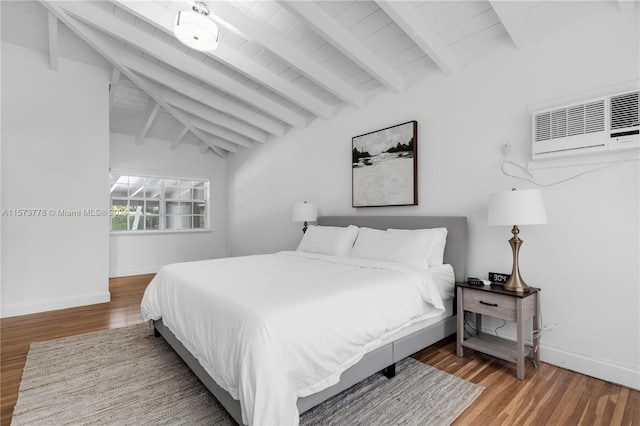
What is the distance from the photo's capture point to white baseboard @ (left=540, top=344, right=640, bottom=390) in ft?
6.60

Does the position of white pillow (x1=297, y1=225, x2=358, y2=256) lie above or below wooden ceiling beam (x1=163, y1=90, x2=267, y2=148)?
below

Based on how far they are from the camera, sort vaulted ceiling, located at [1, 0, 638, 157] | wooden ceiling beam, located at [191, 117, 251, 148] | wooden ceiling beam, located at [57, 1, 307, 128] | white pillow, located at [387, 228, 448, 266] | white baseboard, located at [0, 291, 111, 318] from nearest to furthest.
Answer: vaulted ceiling, located at [1, 0, 638, 157] < white pillow, located at [387, 228, 448, 266] < wooden ceiling beam, located at [57, 1, 307, 128] < white baseboard, located at [0, 291, 111, 318] < wooden ceiling beam, located at [191, 117, 251, 148]

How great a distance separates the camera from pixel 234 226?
6570 mm

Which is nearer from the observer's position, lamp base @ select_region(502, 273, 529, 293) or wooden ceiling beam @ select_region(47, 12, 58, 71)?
lamp base @ select_region(502, 273, 529, 293)

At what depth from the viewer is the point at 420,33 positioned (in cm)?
250

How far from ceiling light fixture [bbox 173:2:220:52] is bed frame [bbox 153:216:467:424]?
2.22 m

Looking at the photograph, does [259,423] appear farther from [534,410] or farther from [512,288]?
[512,288]

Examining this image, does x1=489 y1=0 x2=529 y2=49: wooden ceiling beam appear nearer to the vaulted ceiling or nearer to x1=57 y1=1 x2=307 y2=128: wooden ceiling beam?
the vaulted ceiling

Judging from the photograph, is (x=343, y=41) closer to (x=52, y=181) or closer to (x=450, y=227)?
Answer: (x=450, y=227)

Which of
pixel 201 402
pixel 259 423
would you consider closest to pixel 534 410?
pixel 259 423

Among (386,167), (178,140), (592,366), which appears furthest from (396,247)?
(178,140)

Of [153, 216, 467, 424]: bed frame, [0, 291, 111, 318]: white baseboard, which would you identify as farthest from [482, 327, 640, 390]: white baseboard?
[0, 291, 111, 318]: white baseboard

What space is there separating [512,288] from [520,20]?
Result: 6.62 ft

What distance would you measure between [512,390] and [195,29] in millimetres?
3275
